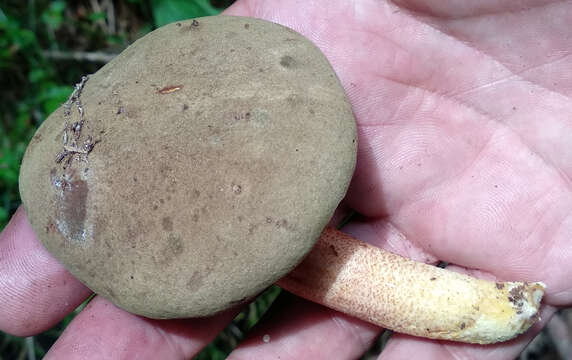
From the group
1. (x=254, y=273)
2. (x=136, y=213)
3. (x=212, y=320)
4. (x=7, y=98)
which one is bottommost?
(x=212, y=320)

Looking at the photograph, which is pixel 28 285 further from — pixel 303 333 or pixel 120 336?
pixel 303 333

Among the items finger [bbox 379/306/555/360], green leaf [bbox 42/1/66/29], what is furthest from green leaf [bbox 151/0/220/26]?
finger [bbox 379/306/555/360]

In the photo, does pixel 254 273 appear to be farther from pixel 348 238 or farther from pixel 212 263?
pixel 348 238

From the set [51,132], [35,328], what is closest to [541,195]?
[51,132]

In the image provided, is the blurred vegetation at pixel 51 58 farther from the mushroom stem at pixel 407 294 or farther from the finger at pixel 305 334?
the mushroom stem at pixel 407 294

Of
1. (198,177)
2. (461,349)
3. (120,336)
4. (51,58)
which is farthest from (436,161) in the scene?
(51,58)

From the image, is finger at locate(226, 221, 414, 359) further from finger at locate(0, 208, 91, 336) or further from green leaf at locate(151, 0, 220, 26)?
green leaf at locate(151, 0, 220, 26)

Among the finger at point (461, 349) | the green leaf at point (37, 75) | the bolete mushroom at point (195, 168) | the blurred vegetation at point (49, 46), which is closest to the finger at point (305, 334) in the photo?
the finger at point (461, 349)
